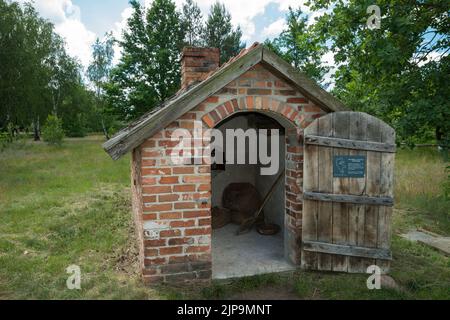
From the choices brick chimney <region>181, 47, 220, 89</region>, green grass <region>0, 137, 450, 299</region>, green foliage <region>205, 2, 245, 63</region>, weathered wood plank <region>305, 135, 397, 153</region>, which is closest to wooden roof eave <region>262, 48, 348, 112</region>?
weathered wood plank <region>305, 135, 397, 153</region>

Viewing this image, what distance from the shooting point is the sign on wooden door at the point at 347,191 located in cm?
428

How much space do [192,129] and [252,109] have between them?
83cm

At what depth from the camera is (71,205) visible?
29.0 ft

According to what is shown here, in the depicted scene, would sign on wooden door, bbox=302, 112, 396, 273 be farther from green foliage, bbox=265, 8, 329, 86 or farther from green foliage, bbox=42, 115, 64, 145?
green foliage, bbox=42, 115, 64, 145

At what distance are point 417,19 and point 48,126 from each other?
2641cm

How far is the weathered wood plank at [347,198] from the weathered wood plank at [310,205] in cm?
8

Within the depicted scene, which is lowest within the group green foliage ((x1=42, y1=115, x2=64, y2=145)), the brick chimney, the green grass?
the green grass

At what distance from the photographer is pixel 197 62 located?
5926 millimetres

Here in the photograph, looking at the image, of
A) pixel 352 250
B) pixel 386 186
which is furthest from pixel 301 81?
pixel 352 250

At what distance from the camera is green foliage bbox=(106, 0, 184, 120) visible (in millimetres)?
24562

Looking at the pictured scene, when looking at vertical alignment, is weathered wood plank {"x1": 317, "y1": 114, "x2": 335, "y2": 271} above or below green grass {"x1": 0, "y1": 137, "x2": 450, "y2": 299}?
above

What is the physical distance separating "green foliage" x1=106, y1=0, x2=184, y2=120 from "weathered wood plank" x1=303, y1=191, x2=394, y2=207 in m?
21.4

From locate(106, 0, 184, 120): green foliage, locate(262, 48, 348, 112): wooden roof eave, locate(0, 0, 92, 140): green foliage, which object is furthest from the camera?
locate(106, 0, 184, 120): green foliage

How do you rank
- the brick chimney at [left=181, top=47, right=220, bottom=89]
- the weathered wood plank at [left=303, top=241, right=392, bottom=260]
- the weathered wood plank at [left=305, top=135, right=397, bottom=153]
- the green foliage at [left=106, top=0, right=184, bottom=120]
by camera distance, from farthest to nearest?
the green foliage at [left=106, top=0, right=184, bottom=120]
the brick chimney at [left=181, top=47, right=220, bottom=89]
the weathered wood plank at [left=303, top=241, right=392, bottom=260]
the weathered wood plank at [left=305, top=135, right=397, bottom=153]
